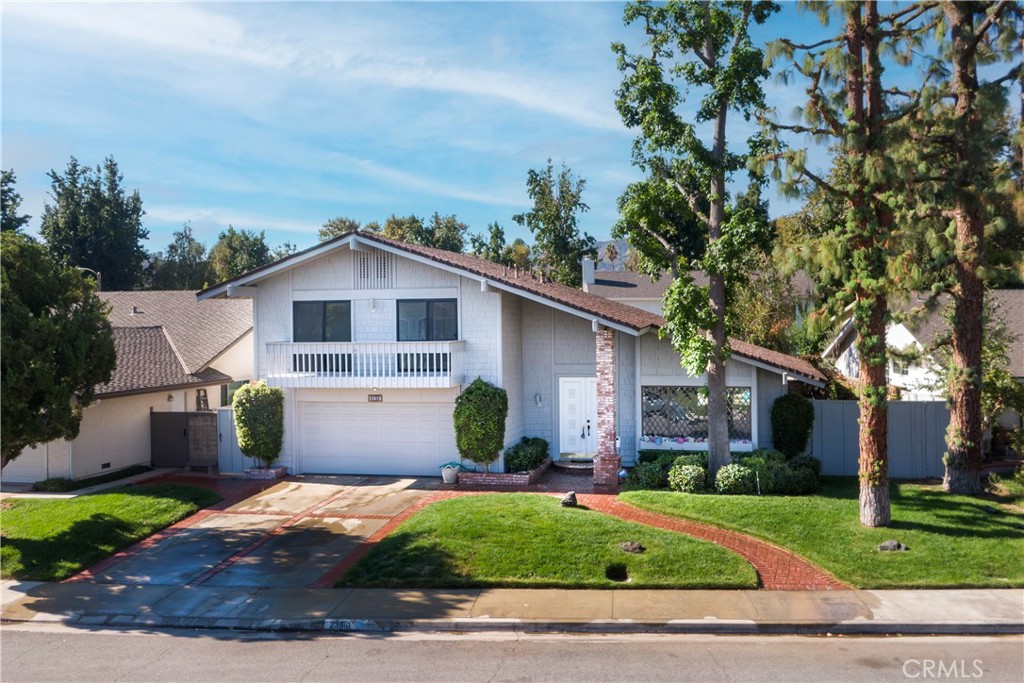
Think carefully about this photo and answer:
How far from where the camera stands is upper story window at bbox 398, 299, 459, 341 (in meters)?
20.0

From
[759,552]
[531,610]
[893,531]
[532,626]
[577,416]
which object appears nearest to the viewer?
[532,626]

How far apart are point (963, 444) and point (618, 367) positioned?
799cm

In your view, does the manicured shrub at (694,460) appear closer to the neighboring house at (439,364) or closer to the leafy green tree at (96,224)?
the neighboring house at (439,364)

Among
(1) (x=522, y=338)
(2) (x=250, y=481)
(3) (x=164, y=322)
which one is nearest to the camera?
(2) (x=250, y=481)

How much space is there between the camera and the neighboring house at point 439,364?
19.3 metres

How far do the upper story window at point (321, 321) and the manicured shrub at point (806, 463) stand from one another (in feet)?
38.2

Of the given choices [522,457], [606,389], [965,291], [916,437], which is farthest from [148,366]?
[965,291]

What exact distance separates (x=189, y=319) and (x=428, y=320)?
1181 cm

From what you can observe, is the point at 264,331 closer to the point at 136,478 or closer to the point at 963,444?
the point at 136,478

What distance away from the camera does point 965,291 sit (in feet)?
52.6

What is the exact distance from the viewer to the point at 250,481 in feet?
65.2

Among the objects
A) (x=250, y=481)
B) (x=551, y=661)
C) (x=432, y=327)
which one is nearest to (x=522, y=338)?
(x=432, y=327)

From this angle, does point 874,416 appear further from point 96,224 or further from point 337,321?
point 96,224

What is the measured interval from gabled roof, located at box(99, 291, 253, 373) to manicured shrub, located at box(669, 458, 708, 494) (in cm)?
1473
